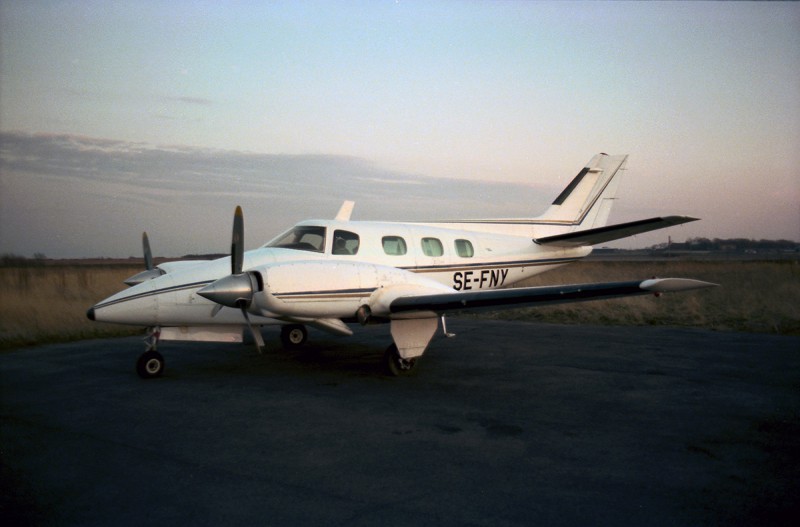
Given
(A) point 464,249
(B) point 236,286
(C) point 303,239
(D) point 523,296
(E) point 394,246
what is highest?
(C) point 303,239

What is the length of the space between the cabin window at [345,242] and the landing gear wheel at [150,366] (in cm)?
328

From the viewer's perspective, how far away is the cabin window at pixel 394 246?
969 centimetres

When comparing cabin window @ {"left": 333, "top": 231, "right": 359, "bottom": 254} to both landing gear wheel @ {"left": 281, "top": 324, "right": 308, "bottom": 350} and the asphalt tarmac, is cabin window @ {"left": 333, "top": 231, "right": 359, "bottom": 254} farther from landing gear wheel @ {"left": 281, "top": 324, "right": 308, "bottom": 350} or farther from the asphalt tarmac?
landing gear wheel @ {"left": 281, "top": 324, "right": 308, "bottom": 350}

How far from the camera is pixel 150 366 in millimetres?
8281

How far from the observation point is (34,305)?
14.4 meters

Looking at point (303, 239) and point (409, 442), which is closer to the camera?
point (409, 442)

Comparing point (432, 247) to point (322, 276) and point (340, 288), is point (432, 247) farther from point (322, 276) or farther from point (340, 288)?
point (322, 276)

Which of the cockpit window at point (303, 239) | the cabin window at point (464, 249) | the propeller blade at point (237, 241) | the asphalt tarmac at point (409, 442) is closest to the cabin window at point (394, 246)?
the cockpit window at point (303, 239)

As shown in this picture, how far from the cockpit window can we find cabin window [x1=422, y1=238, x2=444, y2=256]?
88.2 inches

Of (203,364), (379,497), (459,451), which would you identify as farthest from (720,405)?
(203,364)

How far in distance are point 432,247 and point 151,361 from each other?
5.36 m

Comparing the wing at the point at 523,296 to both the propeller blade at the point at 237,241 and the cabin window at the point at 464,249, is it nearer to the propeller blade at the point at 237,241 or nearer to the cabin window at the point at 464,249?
the propeller blade at the point at 237,241

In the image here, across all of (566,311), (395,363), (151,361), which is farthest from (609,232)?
(151,361)

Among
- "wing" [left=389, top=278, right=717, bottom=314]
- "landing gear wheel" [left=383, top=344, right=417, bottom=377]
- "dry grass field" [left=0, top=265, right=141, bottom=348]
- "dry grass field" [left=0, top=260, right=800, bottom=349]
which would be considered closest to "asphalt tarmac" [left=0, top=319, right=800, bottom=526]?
"landing gear wheel" [left=383, top=344, right=417, bottom=377]
